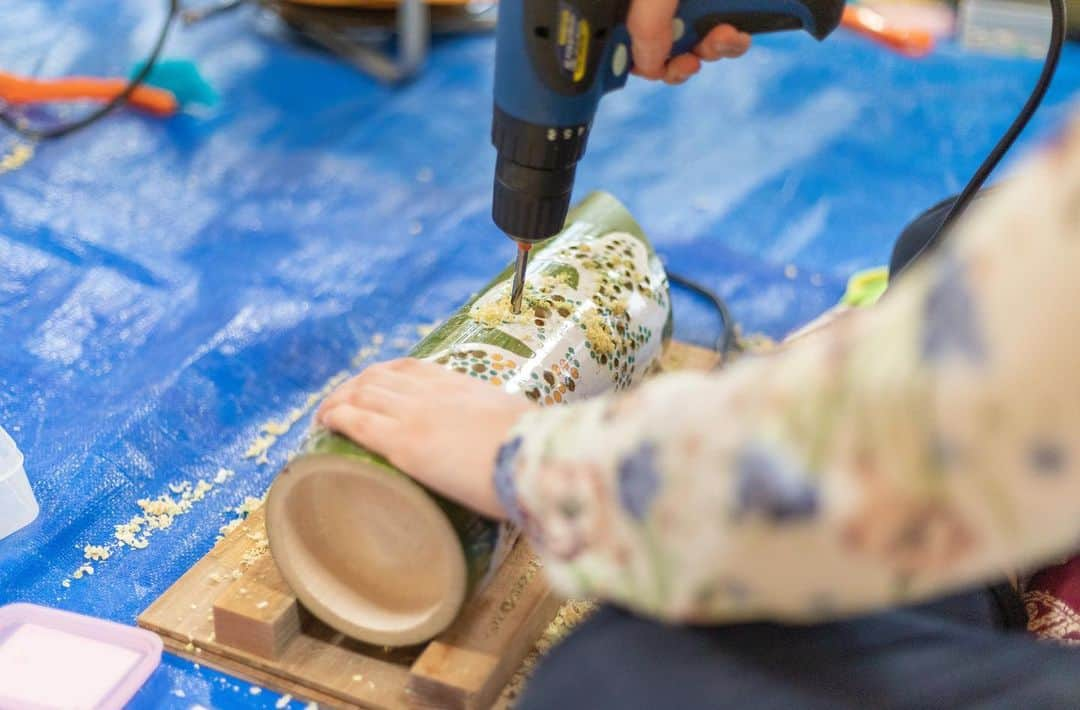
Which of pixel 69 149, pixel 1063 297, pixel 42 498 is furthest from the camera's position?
pixel 69 149

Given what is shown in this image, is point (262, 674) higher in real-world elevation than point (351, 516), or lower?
lower

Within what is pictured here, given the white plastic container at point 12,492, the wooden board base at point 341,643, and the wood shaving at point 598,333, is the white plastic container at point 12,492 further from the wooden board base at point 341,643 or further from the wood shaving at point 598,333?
the wood shaving at point 598,333

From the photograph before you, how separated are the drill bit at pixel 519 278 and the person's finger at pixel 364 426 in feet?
0.82

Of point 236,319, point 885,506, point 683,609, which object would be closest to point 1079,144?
point 885,506

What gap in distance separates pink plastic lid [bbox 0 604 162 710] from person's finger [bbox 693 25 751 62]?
73 centimetres

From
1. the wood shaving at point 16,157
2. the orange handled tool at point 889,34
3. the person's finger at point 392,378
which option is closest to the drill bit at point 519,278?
the person's finger at point 392,378

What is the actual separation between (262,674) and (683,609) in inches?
18.8

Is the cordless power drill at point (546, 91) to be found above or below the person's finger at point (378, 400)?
above

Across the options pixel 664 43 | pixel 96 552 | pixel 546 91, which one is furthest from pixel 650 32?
pixel 96 552

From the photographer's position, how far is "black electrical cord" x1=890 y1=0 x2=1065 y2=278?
1050 mm

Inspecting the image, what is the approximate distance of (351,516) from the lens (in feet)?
2.97

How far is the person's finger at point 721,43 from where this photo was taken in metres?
1.08

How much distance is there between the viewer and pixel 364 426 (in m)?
0.82

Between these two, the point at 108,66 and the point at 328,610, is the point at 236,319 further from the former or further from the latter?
the point at 108,66
